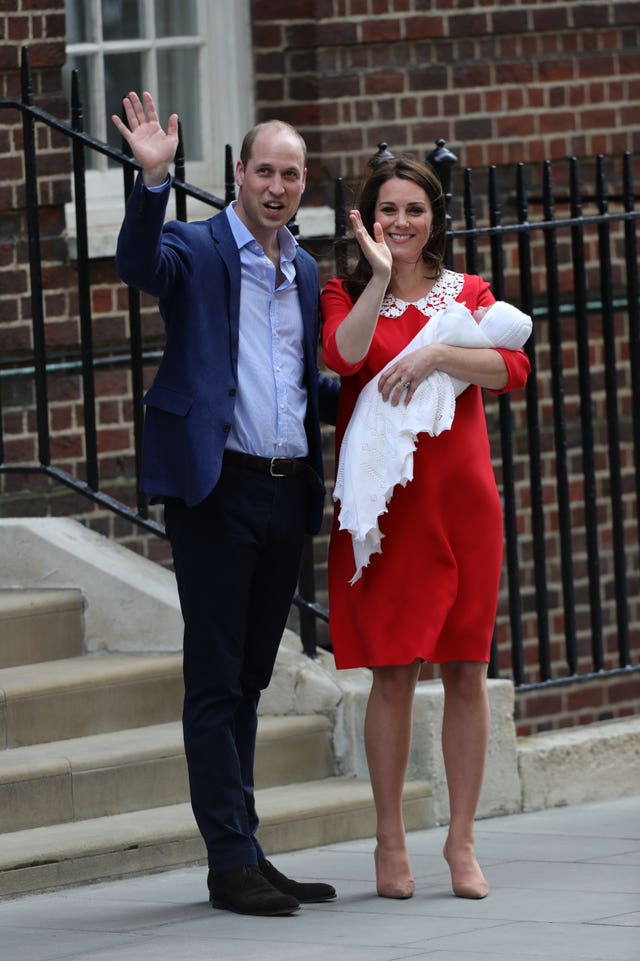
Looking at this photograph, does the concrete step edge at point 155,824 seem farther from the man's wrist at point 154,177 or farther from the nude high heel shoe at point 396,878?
the man's wrist at point 154,177

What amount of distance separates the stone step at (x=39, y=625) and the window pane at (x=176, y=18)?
2667 millimetres

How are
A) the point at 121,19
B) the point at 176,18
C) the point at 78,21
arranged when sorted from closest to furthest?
the point at 78,21
the point at 121,19
the point at 176,18

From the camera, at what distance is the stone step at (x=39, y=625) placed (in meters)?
6.54

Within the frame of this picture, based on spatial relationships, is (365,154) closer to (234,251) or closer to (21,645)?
(21,645)

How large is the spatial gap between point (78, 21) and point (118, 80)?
278 millimetres

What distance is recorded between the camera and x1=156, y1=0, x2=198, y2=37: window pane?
27.6 ft

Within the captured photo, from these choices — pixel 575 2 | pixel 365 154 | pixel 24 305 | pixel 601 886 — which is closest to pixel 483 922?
pixel 601 886

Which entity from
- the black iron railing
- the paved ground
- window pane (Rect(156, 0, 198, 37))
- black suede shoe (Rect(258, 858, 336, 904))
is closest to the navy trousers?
black suede shoe (Rect(258, 858, 336, 904))

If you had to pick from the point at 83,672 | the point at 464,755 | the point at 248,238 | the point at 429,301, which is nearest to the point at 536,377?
the point at 83,672

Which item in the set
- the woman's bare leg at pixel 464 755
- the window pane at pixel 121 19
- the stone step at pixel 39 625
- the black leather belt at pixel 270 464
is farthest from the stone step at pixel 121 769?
the window pane at pixel 121 19

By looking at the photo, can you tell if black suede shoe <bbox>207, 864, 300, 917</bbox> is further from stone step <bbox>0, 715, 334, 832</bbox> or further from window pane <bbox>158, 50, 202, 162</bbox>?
window pane <bbox>158, 50, 202, 162</bbox>

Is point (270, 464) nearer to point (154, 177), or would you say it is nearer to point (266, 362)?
point (266, 362)

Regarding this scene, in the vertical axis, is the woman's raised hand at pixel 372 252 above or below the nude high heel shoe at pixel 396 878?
above

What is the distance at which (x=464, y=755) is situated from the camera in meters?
5.43
